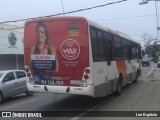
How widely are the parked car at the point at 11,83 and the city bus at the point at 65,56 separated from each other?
3856 mm

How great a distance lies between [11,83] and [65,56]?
5.70 metres

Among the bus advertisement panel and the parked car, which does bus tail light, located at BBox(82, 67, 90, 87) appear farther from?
the parked car

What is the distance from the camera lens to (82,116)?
439 inches

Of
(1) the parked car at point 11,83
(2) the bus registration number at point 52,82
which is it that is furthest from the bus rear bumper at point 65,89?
(1) the parked car at point 11,83

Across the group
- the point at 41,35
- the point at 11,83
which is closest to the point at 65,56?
the point at 41,35

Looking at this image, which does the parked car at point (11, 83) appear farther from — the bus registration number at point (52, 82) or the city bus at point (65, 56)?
the bus registration number at point (52, 82)

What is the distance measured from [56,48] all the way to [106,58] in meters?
2.77

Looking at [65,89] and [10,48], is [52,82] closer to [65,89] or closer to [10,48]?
[65,89]

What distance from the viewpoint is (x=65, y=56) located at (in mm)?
11898

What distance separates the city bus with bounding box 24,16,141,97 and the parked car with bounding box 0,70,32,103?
3.86 m

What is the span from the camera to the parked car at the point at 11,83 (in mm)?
16000

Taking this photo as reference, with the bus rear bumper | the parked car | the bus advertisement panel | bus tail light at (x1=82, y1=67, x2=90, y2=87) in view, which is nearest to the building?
the parked car

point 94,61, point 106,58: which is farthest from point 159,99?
point 94,61

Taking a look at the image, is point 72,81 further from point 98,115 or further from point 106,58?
point 106,58
